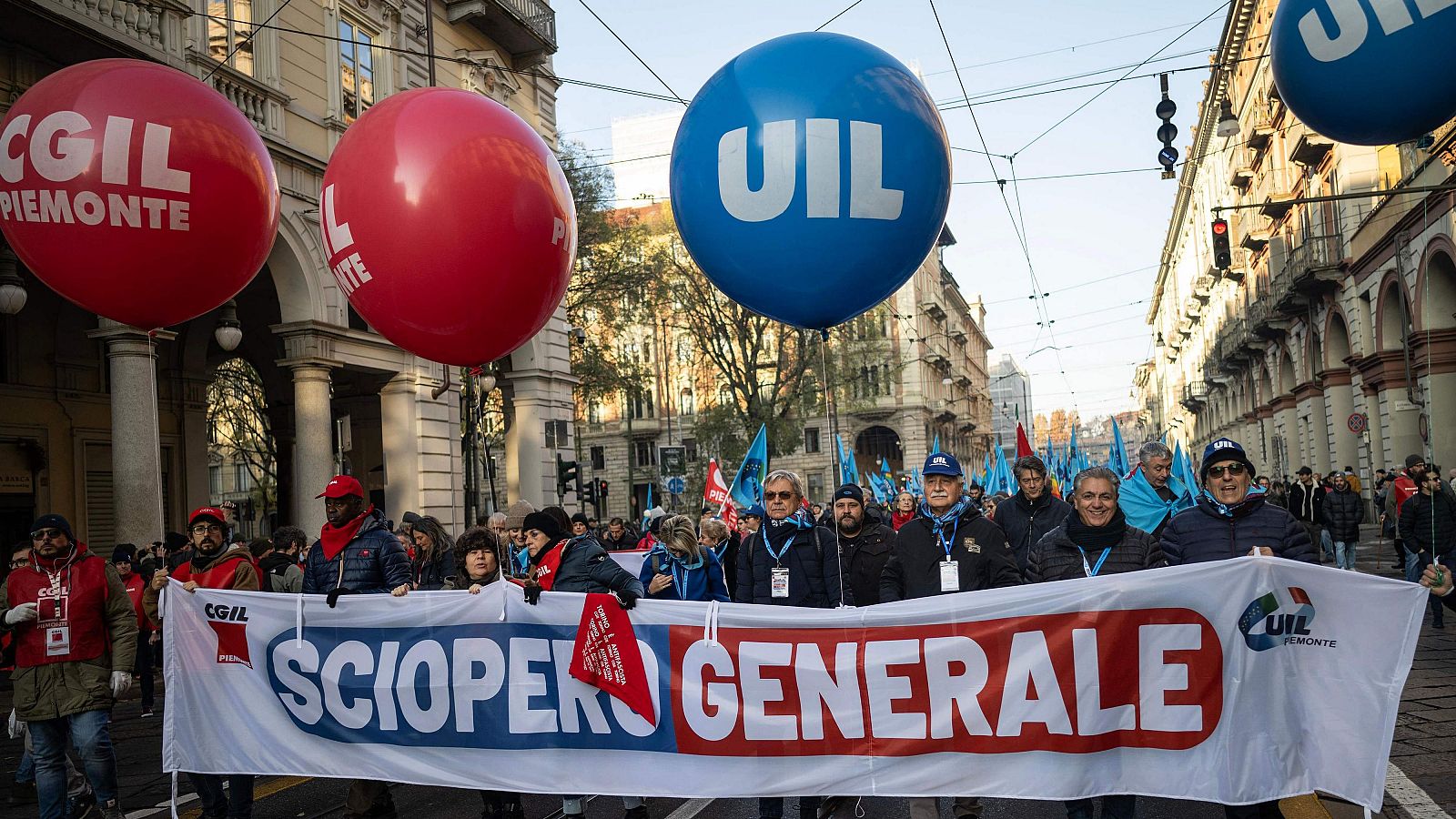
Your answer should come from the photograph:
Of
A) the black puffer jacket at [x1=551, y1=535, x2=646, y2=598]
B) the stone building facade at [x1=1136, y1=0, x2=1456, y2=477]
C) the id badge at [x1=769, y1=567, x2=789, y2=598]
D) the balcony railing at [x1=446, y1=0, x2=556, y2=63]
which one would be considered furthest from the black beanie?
the balcony railing at [x1=446, y1=0, x2=556, y2=63]

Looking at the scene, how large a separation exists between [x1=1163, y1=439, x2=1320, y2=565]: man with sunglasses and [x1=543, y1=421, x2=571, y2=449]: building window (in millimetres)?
17058

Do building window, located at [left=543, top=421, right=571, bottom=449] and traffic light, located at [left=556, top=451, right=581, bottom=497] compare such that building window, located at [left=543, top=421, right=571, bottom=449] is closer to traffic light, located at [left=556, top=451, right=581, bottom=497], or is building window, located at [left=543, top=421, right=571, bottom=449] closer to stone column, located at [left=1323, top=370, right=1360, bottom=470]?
traffic light, located at [left=556, top=451, right=581, bottom=497]

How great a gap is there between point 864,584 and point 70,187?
5.08 m

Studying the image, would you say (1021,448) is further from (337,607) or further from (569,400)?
(337,607)

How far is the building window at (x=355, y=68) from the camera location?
19.5m

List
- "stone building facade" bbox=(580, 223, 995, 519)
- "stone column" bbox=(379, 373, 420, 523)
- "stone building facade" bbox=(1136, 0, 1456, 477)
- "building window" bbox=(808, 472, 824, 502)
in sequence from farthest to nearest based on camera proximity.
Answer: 1. "building window" bbox=(808, 472, 824, 502)
2. "stone building facade" bbox=(580, 223, 995, 519)
3. "stone building facade" bbox=(1136, 0, 1456, 477)
4. "stone column" bbox=(379, 373, 420, 523)

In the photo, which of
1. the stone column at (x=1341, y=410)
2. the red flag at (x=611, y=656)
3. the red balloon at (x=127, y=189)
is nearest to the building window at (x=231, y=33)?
the red balloon at (x=127, y=189)

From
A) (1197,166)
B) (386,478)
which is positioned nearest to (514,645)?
(386,478)

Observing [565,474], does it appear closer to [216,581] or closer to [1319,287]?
[216,581]

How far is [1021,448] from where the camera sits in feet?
61.5

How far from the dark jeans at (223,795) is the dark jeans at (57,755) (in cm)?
46

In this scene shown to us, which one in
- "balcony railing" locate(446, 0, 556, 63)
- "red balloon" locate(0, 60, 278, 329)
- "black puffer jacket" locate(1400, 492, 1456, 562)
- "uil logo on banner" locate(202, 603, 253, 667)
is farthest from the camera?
"balcony railing" locate(446, 0, 556, 63)

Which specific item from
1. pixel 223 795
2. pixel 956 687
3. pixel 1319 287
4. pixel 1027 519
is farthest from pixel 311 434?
pixel 1319 287

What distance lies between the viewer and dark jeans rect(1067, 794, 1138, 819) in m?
5.41
